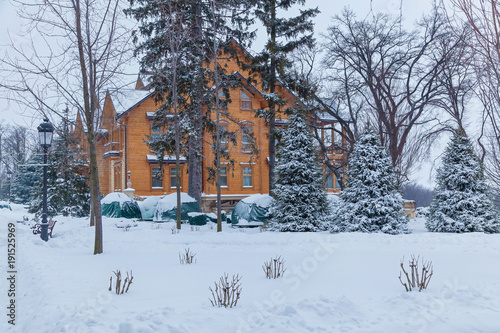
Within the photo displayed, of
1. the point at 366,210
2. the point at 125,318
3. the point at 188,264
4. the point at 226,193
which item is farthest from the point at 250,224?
the point at 125,318

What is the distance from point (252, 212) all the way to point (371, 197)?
21.0ft

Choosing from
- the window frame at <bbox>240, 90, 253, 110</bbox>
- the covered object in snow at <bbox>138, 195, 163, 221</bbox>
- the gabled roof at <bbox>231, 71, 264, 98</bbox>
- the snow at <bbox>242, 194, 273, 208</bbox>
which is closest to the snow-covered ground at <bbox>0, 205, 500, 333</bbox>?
the snow at <bbox>242, 194, 273, 208</bbox>

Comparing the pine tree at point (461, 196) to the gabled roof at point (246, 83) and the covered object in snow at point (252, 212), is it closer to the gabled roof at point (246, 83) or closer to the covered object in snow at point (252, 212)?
the covered object in snow at point (252, 212)

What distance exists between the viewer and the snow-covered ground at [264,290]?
5422 millimetres

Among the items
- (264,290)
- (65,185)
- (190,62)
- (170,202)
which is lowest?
(264,290)

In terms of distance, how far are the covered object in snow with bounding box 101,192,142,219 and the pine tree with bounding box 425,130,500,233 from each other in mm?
16488

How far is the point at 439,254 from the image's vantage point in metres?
11.4

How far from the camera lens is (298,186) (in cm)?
1800

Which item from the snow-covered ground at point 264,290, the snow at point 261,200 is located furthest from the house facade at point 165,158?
the snow-covered ground at point 264,290

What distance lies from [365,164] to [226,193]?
1819cm

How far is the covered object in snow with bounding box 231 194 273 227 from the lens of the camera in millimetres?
20828

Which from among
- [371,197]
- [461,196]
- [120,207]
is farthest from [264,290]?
[120,207]

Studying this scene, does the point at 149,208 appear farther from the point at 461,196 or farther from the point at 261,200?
the point at 461,196

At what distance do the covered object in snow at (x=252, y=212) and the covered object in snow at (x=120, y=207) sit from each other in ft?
24.9
